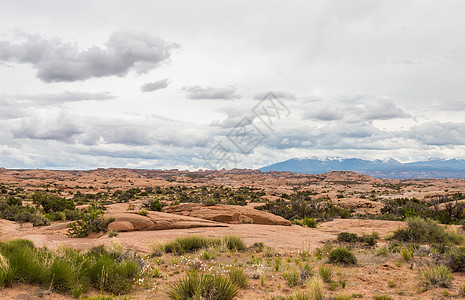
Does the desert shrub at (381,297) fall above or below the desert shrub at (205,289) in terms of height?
below

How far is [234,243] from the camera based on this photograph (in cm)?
1244

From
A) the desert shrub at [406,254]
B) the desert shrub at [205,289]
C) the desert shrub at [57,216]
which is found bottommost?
the desert shrub at [57,216]

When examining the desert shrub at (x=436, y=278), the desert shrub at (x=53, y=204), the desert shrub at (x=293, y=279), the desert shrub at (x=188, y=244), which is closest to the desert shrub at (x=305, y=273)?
the desert shrub at (x=293, y=279)

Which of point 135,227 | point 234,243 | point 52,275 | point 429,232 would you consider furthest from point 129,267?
point 429,232

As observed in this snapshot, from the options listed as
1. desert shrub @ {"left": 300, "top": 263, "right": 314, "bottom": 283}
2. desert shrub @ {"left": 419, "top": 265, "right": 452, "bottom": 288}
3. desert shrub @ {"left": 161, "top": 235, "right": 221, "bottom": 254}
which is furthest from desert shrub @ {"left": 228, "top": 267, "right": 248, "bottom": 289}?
desert shrub @ {"left": 419, "top": 265, "right": 452, "bottom": 288}

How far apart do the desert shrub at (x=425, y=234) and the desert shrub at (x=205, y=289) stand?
10.7 metres

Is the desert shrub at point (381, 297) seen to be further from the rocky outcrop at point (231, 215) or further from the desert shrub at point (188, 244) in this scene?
the rocky outcrop at point (231, 215)

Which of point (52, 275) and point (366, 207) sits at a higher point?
point (52, 275)

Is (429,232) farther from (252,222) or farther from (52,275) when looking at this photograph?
(52,275)

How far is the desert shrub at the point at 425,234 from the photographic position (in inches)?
539

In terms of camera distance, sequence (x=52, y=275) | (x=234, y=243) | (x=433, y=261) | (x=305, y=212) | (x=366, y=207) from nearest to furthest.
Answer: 1. (x=52, y=275)
2. (x=433, y=261)
3. (x=234, y=243)
4. (x=305, y=212)
5. (x=366, y=207)

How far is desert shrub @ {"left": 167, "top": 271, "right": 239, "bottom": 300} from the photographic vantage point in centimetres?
647

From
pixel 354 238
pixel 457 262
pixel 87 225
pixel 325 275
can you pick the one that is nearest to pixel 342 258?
pixel 325 275

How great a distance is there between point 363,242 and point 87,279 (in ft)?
41.7
